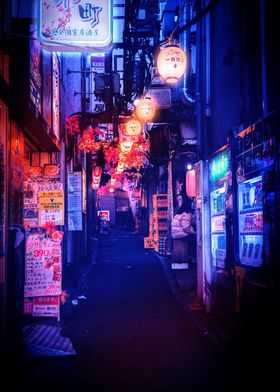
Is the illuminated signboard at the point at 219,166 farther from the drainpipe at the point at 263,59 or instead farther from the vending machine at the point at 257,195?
the drainpipe at the point at 263,59

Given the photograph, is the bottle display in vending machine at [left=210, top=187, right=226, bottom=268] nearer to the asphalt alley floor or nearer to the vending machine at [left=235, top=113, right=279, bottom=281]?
the vending machine at [left=235, top=113, right=279, bottom=281]

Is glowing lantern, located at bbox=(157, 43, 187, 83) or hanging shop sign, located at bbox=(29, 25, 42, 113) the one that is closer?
hanging shop sign, located at bbox=(29, 25, 42, 113)

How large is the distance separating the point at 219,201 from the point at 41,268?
16.4 feet

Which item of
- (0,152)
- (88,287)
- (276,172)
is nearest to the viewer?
(276,172)

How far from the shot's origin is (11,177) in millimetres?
7656

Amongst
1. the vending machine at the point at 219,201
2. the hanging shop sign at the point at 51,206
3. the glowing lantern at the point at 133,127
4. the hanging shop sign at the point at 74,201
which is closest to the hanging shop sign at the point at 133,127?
the glowing lantern at the point at 133,127

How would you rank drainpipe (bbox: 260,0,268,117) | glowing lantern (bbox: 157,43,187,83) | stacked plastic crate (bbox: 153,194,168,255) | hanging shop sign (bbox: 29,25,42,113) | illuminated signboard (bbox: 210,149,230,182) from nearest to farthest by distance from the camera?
drainpipe (bbox: 260,0,268,117), hanging shop sign (bbox: 29,25,42,113), illuminated signboard (bbox: 210,149,230,182), glowing lantern (bbox: 157,43,187,83), stacked plastic crate (bbox: 153,194,168,255)

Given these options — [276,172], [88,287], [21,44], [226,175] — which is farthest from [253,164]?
[88,287]

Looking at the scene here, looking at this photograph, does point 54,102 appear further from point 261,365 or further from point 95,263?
point 95,263

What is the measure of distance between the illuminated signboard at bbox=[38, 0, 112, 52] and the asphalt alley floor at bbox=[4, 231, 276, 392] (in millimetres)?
6133

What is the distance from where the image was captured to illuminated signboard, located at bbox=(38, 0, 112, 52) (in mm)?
8070

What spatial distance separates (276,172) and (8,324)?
18.4ft

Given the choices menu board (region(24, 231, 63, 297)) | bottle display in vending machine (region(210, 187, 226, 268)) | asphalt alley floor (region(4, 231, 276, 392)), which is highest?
bottle display in vending machine (region(210, 187, 226, 268))

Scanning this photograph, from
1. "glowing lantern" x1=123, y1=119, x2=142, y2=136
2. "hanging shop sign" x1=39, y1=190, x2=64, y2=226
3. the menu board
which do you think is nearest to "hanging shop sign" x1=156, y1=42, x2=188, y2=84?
"hanging shop sign" x1=39, y1=190, x2=64, y2=226
